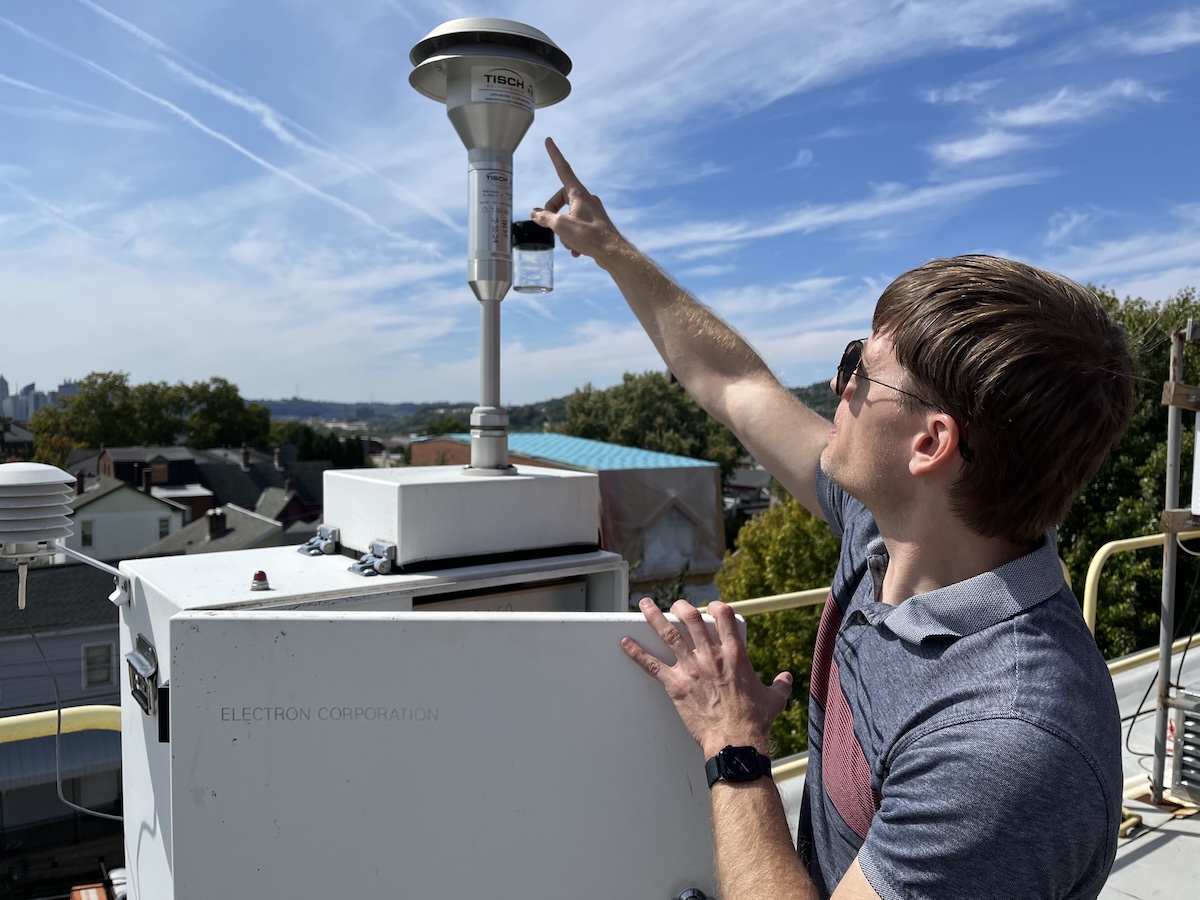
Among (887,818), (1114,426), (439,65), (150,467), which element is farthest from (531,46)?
(150,467)

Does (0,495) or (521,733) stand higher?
(0,495)

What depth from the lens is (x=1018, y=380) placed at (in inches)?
50.5

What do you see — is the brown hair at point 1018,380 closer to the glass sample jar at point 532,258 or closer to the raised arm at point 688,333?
the raised arm at point 688,333

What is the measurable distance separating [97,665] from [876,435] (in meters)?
24.2

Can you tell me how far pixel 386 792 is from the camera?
1.41 m

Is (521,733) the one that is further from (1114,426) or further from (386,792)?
(1114,426)

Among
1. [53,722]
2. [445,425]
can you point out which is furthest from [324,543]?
[445,425]

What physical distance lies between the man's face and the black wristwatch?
476 millimetres

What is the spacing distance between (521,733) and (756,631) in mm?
18744

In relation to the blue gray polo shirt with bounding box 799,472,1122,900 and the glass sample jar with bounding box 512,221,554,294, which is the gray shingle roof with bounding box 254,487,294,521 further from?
the blue gray polo shirt with bounding box 799,472,1122,900

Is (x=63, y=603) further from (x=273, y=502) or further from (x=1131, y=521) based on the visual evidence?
(x=273, y=502)

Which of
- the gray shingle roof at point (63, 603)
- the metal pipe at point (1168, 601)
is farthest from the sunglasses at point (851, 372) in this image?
the gray shingle roof at point (63, 603)

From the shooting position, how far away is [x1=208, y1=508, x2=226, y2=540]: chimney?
32812 millimetres

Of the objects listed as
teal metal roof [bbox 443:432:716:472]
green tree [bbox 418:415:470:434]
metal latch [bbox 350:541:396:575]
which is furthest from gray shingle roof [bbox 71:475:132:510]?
green tree [bbox 418:415:470:434]
